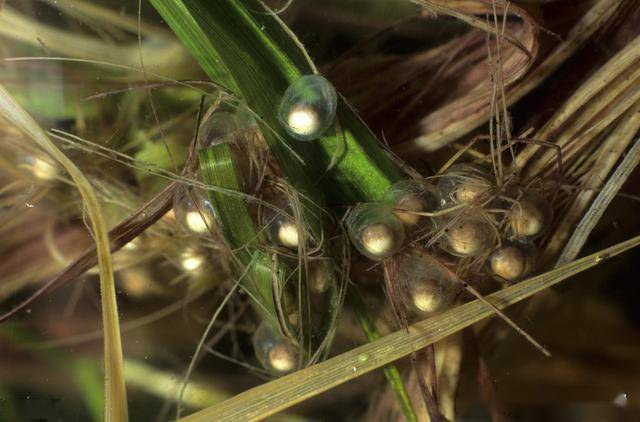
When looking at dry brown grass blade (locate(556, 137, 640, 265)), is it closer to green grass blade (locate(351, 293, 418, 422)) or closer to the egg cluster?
the egg cluster

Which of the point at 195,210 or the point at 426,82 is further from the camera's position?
the point at 426,82

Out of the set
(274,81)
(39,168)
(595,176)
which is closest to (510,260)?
(595,176)

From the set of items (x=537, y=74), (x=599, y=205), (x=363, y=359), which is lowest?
(x=363, y=359)

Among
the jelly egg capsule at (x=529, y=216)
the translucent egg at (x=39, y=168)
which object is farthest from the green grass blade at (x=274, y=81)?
the translucent egg at (x=39, y=168)

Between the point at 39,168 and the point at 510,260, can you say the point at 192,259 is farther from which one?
the point at 510,260

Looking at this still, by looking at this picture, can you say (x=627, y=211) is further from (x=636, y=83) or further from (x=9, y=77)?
(x=9, y=77)

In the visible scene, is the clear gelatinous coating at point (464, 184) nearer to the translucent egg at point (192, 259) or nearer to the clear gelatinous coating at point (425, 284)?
the clear gelatinous coating at point (425, 284)
